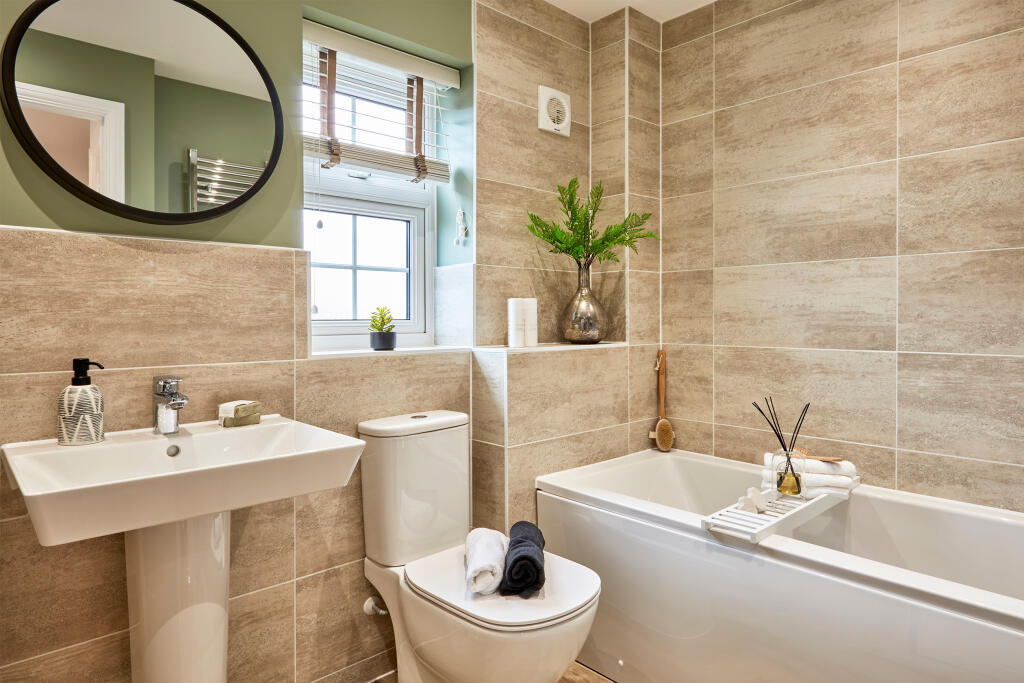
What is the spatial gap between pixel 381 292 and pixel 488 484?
84 cm

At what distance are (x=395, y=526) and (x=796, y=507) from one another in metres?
1.19

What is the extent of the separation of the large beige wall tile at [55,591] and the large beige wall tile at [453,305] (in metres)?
1.23

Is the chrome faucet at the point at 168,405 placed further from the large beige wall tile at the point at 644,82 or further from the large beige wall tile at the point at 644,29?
the large beige wall tile at the point at 644,29

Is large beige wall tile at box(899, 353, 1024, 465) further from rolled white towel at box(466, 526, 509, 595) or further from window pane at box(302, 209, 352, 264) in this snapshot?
window pane at box(302, 209, 352, 264)

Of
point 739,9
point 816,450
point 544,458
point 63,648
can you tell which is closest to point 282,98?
point 544,458

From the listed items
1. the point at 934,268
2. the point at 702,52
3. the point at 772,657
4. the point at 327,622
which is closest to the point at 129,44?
the point at 327,622

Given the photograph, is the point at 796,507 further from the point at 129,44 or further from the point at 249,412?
the point at 129,44

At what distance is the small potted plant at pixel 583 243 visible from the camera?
2377mm

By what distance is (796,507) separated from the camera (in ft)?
5.85

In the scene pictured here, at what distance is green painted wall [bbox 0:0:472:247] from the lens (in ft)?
4.71

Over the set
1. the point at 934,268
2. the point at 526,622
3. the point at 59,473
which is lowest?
the point at 526,622

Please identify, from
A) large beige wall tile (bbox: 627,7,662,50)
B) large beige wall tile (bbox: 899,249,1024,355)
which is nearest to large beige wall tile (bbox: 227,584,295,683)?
large beige wall tile (bbox: 899,249,1024,355)

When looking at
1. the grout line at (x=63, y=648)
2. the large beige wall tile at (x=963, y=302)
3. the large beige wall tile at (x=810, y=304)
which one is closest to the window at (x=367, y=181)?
the grout line at (x=63, y=648)

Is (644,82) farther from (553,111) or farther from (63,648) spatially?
(63,648)
